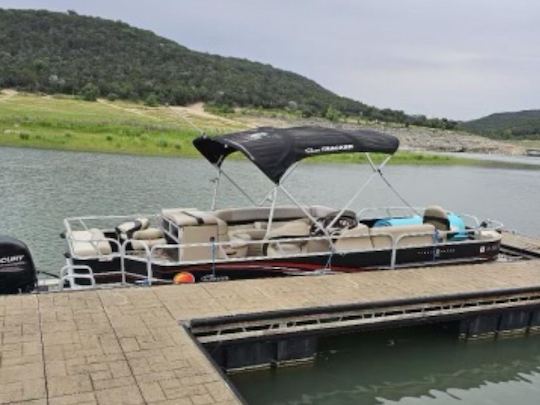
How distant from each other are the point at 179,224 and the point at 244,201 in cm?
1609

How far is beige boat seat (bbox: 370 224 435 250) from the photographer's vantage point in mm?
10867

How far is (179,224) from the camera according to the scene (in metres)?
9.88

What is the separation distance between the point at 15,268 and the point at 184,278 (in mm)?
2550

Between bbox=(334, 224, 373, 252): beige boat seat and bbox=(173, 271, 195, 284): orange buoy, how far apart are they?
2725mm

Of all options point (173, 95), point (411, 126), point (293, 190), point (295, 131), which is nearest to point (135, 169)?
point (293, 190)

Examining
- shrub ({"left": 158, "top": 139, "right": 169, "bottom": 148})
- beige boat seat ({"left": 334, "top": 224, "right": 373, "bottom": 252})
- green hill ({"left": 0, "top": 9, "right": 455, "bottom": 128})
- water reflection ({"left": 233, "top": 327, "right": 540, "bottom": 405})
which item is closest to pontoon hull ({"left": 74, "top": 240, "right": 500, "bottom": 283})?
beige boat seat ({"left": 334, "top": 224, "right": 373, "bottom": 252})

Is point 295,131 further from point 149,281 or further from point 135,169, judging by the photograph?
point 135,169

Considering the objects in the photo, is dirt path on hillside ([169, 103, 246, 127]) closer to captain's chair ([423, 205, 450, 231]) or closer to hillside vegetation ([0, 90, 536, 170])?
hillside vegetation ([0, 90, 536, 170])

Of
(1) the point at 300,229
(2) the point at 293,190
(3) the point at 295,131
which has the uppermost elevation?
(3) the point at 295,131

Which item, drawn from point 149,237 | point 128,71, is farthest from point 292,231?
point 128,71

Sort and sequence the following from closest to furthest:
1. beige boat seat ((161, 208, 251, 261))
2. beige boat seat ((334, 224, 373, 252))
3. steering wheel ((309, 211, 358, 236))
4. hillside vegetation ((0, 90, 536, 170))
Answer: beige boat seat ((161, 208, 251, 261)) < beige boat seat ((334, 224, 373, 252)) < steering wheel ((309, 211, 358, 236)) < hillside vegetation ((0, 90, 536, 170))

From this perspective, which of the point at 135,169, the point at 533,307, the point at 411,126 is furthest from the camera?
the point at 411,126

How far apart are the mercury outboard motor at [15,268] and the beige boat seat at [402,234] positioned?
5.88m

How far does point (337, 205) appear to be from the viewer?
90.0 ft
